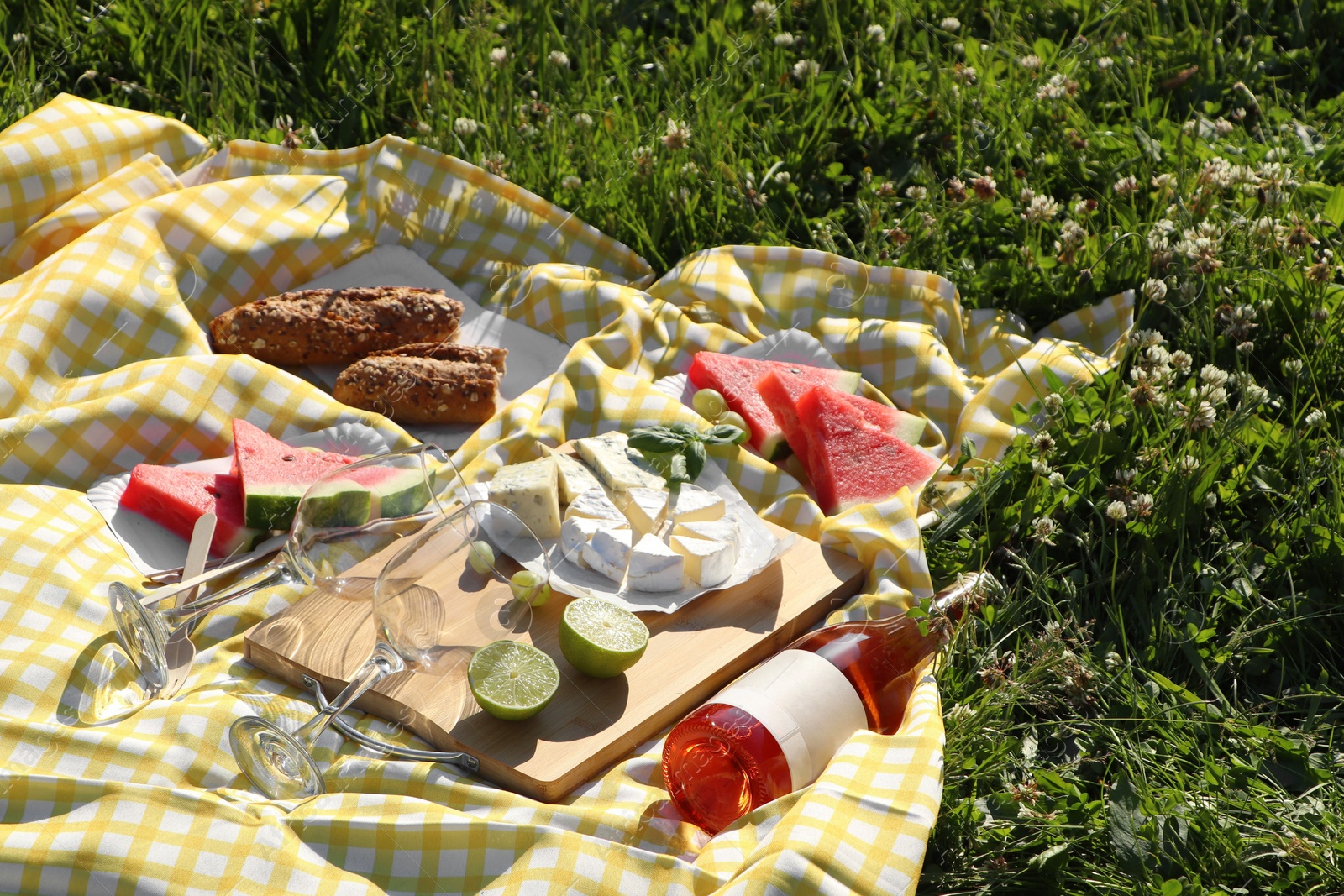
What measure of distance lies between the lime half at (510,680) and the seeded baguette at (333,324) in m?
1.66

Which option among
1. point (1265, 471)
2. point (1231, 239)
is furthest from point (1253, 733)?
point (1231, 239)

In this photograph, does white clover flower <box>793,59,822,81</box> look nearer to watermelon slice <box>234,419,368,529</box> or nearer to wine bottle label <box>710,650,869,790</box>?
watermelon slice <box>234,419,368,529</box>

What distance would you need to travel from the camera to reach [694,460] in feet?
11.0

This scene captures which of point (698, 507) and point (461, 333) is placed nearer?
point (698, 507)

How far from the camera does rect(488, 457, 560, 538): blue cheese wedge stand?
3148mm

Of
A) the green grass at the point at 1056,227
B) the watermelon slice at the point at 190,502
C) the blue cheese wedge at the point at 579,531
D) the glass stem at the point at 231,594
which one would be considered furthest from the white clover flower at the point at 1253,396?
the watermelon slice at the point at 190,502

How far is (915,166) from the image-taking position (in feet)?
16.7

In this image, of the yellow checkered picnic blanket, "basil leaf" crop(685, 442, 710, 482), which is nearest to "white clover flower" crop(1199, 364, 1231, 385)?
the yellow checkered picnic blanket

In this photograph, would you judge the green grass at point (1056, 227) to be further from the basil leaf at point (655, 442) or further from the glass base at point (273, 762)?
the glass base at point (273, 762)

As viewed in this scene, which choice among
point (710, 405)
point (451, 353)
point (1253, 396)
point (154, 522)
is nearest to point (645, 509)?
point (710, 405)

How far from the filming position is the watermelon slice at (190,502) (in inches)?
128

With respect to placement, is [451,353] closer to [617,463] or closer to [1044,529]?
[617,463]

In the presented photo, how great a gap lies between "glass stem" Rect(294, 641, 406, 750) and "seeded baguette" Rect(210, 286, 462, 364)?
166 cm

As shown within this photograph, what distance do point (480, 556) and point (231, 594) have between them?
0.78 meters
